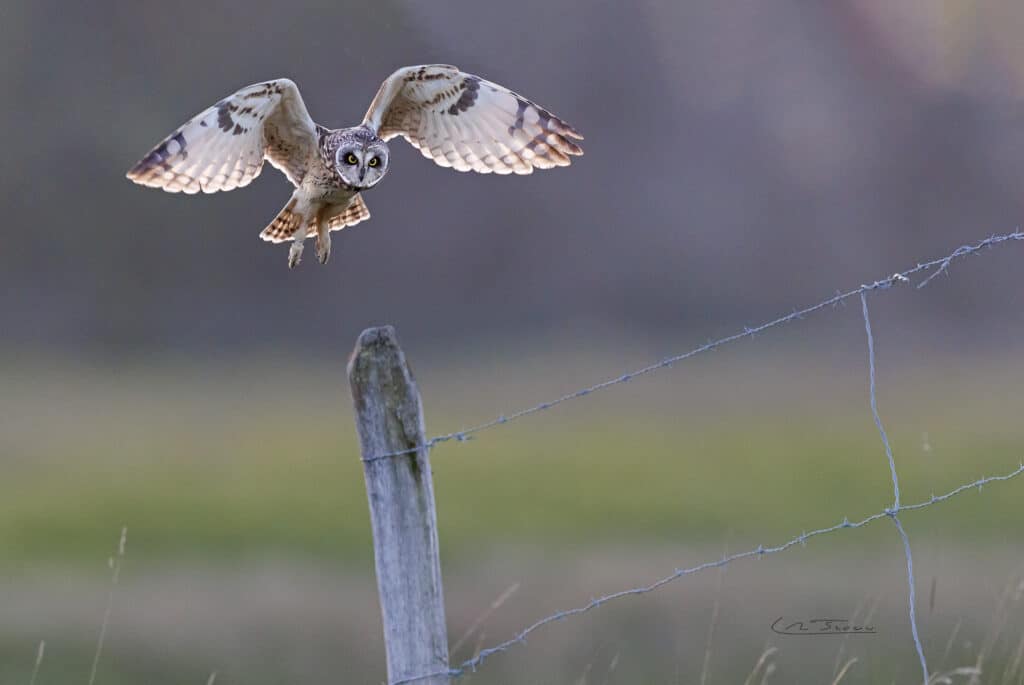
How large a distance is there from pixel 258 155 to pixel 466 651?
298 inches

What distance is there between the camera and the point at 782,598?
15914 mm

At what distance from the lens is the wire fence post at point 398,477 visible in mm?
3201

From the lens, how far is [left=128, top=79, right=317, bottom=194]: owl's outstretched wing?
14.4 ft

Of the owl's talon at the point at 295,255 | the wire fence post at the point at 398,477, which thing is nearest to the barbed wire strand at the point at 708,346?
the wire fence post at the point at 398,477

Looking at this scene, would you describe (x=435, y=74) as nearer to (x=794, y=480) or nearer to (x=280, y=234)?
(x=280, y=234)

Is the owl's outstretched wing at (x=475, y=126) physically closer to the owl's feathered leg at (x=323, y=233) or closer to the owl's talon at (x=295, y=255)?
the owl's feathered leg at (x=323, y=233)

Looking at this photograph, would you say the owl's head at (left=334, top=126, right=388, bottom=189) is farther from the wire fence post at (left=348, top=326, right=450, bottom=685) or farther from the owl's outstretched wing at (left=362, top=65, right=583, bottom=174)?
the wire fence post at (left=348, top=326, right=450, bottom=685)

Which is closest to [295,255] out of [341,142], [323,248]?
[323,248]

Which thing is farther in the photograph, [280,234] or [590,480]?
[590,480]

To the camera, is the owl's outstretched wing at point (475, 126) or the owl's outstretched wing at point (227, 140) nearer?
the owl's outstretched wing at point (227, 140)

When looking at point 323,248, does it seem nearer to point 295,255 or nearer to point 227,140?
point 295,255

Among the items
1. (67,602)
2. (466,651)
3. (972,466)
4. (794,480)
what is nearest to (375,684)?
(466,651)

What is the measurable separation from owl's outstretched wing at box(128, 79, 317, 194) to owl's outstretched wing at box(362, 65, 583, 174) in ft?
0.94

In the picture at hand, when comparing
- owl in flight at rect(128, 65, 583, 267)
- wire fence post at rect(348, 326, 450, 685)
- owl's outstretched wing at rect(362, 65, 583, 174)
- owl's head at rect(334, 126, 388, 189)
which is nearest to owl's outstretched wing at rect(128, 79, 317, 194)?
owl in flight at rect(128, 65, 583, 267)
